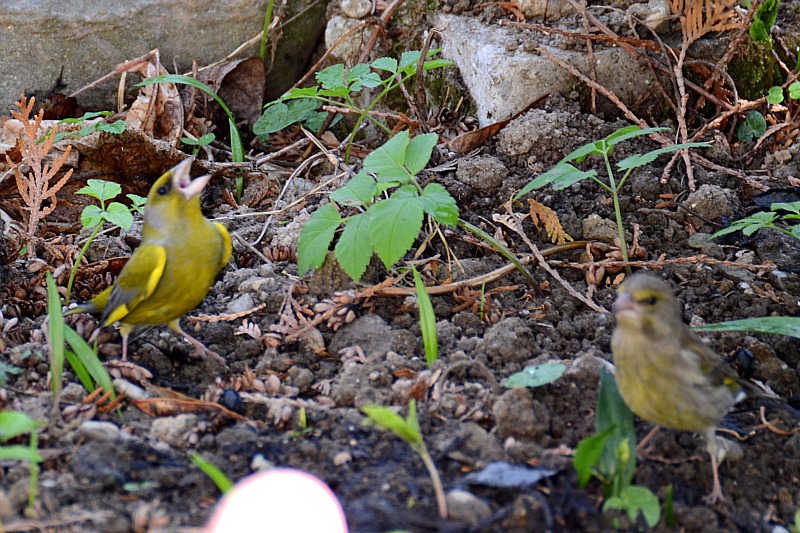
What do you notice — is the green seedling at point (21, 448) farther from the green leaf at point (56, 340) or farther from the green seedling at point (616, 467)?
the green seedling at point (616, 467)

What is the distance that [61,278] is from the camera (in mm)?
3904

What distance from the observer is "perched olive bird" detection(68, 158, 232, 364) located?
3.27 meters

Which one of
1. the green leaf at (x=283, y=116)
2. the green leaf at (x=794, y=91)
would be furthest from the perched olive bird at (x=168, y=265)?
the green leaf at (x=794, y=91)

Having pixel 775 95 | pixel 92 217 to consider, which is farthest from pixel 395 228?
pixel 775 95

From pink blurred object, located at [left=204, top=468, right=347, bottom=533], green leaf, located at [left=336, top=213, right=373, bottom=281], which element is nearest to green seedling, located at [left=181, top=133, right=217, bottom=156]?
green leaf, located at [left=336, top=213, right=373, bottom=281]

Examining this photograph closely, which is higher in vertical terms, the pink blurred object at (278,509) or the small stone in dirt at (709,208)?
A: the pink blurred object at (278,509)

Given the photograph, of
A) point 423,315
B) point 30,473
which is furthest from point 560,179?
point 30,473

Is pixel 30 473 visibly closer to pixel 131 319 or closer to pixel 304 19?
pixel 131 319

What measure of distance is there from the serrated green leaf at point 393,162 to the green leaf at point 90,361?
1368 mm

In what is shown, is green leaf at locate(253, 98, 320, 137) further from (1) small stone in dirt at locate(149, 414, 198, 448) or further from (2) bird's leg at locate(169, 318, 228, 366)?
(1) small stone in dirt at locate(149, 414, 198, 448)

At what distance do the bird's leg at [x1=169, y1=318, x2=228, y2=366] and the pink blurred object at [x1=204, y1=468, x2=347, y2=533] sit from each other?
5.11 feet

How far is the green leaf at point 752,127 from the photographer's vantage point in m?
4.66

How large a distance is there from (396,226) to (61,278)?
1782 millimetres

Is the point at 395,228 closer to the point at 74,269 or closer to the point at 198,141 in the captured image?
the point at 74,269
